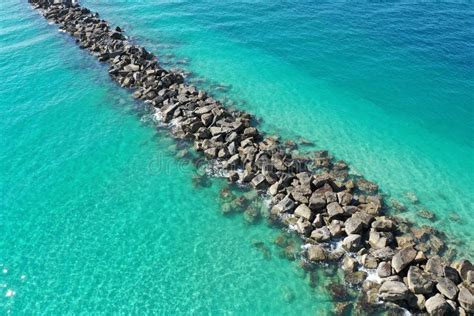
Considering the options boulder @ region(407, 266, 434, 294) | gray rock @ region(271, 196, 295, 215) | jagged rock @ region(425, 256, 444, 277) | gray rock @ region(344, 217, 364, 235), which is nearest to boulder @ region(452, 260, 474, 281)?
jagged rock @ region(425, 256, 444, 277)

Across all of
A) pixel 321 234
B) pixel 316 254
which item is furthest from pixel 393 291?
pixel 321 234

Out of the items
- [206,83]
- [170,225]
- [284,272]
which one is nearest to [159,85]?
[206,83]

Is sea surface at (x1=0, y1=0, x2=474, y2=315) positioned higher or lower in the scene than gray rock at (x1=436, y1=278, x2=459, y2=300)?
higher

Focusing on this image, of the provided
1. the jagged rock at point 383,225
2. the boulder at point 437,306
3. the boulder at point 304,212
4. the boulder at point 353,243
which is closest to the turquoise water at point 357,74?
the jagged rock at point 383,225

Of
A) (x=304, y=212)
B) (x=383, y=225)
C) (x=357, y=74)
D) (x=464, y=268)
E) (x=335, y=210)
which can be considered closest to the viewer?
(x=464, y=268)

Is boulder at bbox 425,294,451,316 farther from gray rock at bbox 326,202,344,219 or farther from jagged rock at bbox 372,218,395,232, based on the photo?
gray rock at bbox 326,202,344,219

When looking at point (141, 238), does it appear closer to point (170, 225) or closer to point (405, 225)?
point (170, 225)

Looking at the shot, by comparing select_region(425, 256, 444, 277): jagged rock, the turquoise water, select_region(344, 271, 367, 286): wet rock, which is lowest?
select_region(344, 271, 367, 286): wet rock

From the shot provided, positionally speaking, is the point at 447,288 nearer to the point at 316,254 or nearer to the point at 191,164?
the point at 316,254
